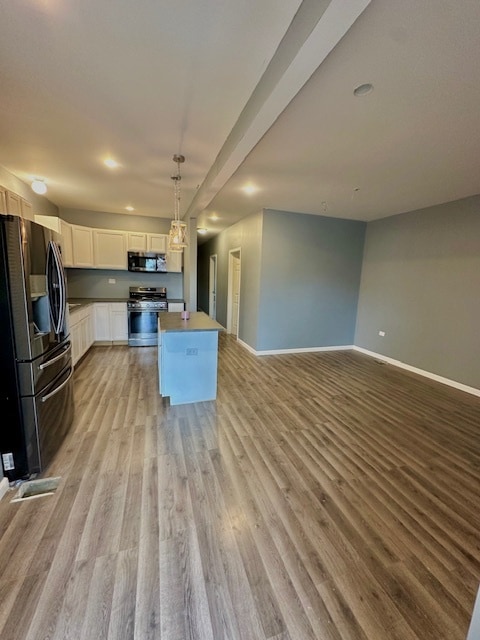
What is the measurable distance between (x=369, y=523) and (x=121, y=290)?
5756 millimetres

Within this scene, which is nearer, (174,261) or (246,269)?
(246,269)

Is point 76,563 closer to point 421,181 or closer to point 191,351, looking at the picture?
point 191,351

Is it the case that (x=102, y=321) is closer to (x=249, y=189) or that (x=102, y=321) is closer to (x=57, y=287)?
(x=57, y=287)

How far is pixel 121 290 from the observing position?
5891 mm

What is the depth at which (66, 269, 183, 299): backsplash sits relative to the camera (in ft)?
18.3

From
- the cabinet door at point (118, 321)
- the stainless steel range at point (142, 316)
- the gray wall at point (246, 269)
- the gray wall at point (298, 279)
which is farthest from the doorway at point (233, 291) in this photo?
the cabinet door at point (118, 321)

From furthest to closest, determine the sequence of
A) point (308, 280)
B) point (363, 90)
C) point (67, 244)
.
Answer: point (308, 280)
point (67, 244)
point (363, 90)

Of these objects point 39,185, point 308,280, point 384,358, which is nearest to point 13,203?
point 39,185

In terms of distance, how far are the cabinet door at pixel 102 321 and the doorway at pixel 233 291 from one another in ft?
9.15

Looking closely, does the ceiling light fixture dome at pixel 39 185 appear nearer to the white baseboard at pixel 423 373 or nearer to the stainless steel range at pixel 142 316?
the stainless steel range at pixel 142 316

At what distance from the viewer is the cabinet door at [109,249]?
5.30 m

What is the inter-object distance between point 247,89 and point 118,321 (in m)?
4.60

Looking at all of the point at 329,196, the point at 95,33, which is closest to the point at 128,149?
the point at 95,33

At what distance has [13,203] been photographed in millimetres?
3064
